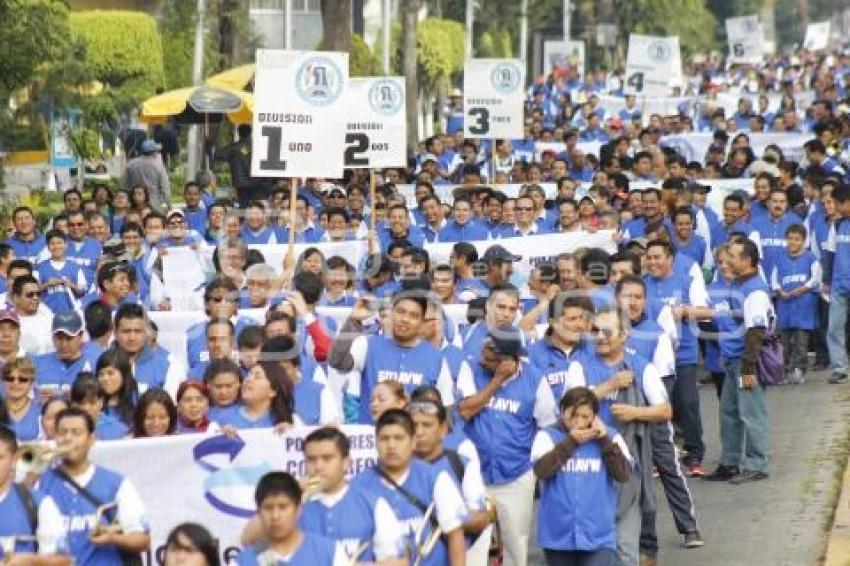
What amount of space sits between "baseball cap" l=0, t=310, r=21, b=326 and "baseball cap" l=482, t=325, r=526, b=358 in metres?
3.04

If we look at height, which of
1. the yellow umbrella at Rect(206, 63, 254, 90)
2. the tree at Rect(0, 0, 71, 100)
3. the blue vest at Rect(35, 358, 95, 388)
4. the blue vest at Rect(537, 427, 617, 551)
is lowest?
the blue vest at Rect(537, 427, 617, 551)

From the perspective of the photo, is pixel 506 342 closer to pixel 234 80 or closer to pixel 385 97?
pixel 385 97

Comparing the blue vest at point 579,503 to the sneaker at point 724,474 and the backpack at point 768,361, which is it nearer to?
the backpack at point 768,361

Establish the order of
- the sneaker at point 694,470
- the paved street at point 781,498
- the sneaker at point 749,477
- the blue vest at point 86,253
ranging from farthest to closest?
the blue vest at point 86,253
the sneaker at point 694,470
the sneaker at point 749,477
the paved street at point 781,498

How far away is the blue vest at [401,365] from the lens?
1291 centimetres

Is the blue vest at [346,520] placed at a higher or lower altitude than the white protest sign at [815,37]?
lower

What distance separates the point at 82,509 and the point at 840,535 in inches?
237

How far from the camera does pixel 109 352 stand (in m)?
13.1

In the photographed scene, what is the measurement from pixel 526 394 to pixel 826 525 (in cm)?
312

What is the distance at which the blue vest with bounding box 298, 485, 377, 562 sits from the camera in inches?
382

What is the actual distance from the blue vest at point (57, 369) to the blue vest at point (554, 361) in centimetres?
259

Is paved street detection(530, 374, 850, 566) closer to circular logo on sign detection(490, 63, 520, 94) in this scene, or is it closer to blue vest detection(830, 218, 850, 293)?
blue vest detection(830, 218, 850, 293)

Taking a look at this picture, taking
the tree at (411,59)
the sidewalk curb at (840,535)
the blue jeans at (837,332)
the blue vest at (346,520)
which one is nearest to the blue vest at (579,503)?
the blue vest at (346,520)

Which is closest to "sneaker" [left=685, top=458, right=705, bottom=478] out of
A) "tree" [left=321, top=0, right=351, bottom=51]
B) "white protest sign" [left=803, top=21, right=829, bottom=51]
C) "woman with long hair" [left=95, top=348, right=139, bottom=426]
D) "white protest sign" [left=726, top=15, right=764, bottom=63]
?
"woman with long hair" [left=95, top=348, right=139, bottom=426]
